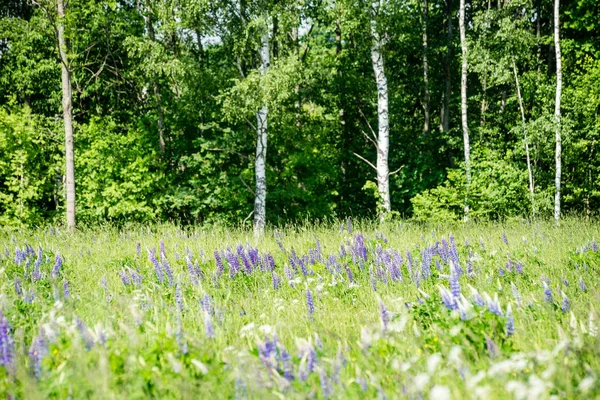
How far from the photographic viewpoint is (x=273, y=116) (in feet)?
38.4

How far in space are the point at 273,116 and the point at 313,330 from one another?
872 cm

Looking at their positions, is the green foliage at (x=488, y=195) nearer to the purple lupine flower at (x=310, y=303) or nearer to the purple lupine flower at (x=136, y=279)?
the purple lupine flower at (x=136, y=279)

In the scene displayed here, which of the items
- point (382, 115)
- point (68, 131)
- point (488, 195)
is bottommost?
point (488, 195)

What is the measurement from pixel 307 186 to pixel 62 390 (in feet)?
41.8

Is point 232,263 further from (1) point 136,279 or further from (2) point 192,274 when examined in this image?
(1) point 136,279

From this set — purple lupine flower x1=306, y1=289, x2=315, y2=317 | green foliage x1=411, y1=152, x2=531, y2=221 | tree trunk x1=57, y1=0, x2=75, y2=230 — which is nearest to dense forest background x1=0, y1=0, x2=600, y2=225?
green foliage x1=411, y1=152, x2=531, y2=221

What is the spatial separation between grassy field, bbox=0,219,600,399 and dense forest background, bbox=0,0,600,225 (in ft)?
20.9

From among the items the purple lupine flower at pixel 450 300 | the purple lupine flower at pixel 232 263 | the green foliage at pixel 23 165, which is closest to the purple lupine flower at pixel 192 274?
the purple lupine flower at pixel 232 263

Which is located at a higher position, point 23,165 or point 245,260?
point 23,165

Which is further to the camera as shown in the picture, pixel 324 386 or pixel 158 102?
pixel 158 102

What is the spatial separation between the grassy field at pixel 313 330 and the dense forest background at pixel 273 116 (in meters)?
6.37

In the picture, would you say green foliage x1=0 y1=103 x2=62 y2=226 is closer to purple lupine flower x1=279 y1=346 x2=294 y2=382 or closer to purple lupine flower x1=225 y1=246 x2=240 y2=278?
purple lupine flower x1=225 y1=246 x2=240 y2=278

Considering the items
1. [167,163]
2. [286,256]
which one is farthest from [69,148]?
[286,256]

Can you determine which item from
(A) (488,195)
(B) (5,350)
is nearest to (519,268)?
(B) (5,350)
